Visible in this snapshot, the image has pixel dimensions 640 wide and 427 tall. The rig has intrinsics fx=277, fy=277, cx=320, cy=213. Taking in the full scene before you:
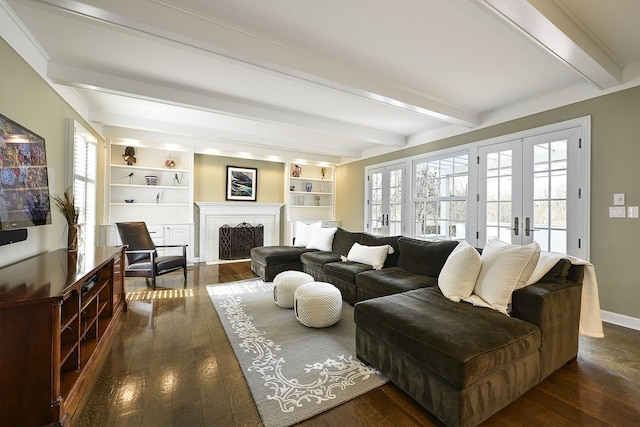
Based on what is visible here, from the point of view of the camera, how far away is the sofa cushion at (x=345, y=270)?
335cm

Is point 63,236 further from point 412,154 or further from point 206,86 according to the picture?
point 412,154

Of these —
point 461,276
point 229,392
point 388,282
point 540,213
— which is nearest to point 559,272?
point 461,276

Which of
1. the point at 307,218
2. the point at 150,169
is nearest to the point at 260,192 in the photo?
the point at 307,218

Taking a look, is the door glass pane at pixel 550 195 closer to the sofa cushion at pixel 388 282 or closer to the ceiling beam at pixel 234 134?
the sofa cushion at pixel 388 282

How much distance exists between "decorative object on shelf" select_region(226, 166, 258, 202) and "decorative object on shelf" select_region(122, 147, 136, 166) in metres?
1.80

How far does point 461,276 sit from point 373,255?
1.49 metres

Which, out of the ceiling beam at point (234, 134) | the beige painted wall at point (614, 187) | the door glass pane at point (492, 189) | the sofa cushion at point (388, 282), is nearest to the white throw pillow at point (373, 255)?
the sofa cushion at point (388, 282)

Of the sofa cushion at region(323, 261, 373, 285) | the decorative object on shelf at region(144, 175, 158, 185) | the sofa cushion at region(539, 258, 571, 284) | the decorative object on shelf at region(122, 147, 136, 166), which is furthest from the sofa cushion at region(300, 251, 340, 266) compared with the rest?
the decorative object on shelf at region(122, 147, 136, 166)

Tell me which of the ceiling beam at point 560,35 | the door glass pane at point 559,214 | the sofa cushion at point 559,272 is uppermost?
the ceiling beam at point 560,35

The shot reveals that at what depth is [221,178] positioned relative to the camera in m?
6.25

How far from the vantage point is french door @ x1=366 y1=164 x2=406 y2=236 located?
570cm

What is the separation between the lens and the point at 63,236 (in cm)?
313

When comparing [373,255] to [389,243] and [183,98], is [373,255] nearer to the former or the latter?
[389,243]

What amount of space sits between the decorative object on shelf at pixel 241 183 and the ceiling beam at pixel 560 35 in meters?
5.48
